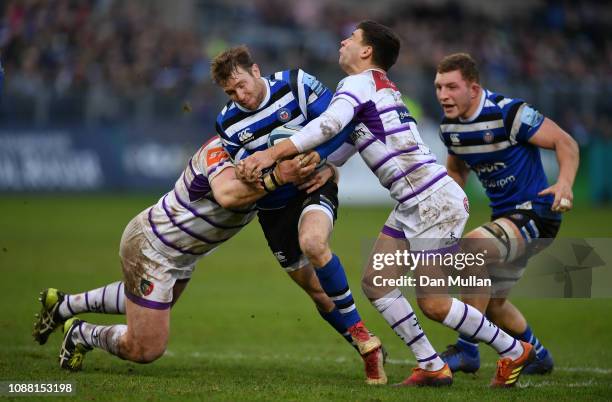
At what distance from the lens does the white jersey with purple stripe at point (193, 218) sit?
8.10 metres

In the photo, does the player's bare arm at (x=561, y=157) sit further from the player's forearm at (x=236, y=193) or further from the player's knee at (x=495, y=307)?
the player's forearm at (x=236, y=193)

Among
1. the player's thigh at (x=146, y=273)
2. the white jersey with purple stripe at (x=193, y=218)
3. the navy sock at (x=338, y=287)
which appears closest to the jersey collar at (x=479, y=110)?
the navy sock at (x=338, y=287)

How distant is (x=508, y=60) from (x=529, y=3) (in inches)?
285

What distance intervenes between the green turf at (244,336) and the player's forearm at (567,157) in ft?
5.70

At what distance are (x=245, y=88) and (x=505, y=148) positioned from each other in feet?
8.15

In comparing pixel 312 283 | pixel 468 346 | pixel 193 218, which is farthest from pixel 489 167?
pixel 193 218

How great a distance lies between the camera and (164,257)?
8.28 meters

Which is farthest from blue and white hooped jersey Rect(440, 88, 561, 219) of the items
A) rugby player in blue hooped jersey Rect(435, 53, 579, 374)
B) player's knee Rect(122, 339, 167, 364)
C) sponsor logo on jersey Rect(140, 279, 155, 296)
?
player's knee Rect(122, 339, 167, 364)

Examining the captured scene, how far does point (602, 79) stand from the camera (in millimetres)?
31891

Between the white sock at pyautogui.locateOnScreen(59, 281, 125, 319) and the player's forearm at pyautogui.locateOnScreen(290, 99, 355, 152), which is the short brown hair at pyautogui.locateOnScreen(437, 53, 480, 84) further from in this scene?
the white sock at pyautogui.locateOnScreen(59, 281, 125, 319)

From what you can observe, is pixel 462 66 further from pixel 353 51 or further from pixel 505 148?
pixel 353 51

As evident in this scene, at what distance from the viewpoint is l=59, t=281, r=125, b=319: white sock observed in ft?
28.7

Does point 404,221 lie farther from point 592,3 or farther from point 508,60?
point 592,3

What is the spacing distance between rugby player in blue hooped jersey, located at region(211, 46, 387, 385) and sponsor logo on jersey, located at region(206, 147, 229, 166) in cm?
7
